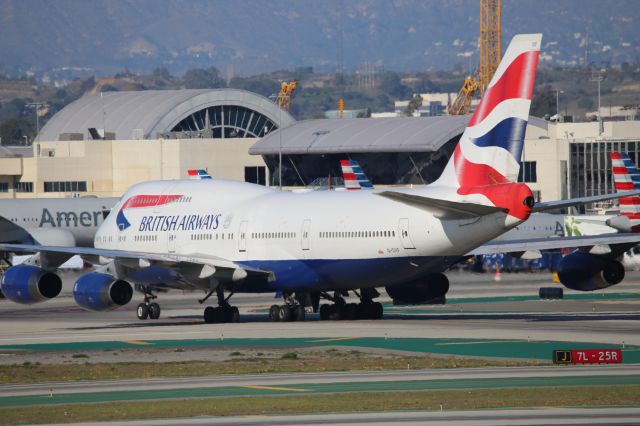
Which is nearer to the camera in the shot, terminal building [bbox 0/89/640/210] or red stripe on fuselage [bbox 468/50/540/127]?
red stripe on fuselage [bbox 468/50/540/127]

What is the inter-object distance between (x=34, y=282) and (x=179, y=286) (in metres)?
5.15

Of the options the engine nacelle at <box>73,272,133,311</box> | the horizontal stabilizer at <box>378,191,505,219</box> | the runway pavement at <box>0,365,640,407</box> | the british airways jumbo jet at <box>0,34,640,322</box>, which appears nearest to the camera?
the runway pavement at <box>0,365,640,407</box>

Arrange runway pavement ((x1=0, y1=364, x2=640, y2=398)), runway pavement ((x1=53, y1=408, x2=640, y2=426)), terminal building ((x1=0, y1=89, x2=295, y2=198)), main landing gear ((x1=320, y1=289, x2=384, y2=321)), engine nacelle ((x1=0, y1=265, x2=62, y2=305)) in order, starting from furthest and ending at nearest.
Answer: terminal building ((x1=0, y1=89, x2=295, y2=198)) → main landing gear ((x1=320, y1=289, x2=384, y2=321)) → engine nacelle ((x1=0, y1=265, x2=62, y2=305)) → runway pavement ((x1=0, y1=364, x2=640, y2=398)) → runway pavement ((x1=53, y1=408, x2=640, y2=426))

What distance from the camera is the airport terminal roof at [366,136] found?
106 m

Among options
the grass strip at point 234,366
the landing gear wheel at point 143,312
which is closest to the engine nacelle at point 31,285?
the landing gear wheel at point 143,312

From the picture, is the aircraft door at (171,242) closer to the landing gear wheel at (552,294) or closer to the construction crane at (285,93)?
the landing gear wheel at (552,294)

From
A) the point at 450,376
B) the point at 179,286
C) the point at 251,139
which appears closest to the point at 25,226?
the point at 251,139

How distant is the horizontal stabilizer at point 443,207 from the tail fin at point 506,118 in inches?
24.0

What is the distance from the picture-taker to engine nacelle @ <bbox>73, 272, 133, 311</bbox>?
45.0 metres

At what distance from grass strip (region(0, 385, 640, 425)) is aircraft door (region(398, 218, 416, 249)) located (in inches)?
620

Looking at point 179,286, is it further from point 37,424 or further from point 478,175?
point 37,424

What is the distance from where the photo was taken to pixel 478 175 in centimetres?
4041

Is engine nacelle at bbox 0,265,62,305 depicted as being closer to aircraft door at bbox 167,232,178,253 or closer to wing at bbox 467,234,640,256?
aircraft door at bbox 167,232,178,253

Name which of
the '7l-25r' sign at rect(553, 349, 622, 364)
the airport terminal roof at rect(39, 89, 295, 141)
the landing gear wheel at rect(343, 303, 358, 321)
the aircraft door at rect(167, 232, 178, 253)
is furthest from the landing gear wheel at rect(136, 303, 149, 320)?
the airport terminal roof at rect(39, 89, 295, 141)
